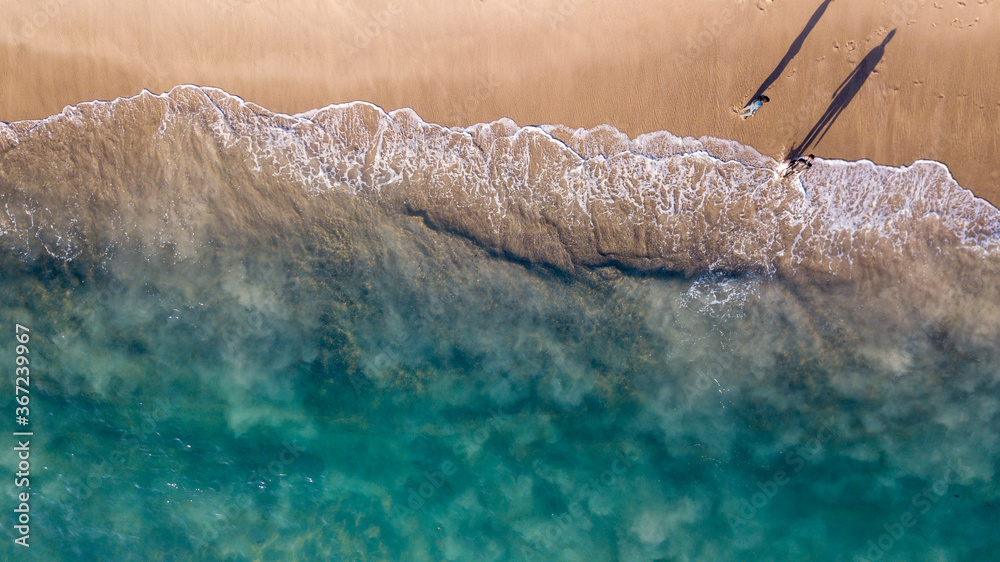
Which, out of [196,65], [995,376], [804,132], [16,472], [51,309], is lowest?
[16,472]

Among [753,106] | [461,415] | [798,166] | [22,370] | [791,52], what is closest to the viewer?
[753,106]

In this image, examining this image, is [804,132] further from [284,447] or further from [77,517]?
[77,517]

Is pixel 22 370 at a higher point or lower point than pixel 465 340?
lower

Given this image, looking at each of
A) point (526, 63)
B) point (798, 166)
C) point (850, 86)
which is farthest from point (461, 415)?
point (850, 86)

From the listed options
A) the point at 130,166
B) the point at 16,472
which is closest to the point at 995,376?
the point at 130,166

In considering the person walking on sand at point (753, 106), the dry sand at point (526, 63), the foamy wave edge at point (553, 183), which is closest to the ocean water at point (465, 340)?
the foamy wave edge at point (553, 183)

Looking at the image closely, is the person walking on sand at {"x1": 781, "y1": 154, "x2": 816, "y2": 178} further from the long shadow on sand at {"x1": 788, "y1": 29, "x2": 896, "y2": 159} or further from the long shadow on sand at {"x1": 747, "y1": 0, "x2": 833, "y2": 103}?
the long shadow on sand at {"x1": 747, "y1": 0, "x2": 833, "y2": 103}

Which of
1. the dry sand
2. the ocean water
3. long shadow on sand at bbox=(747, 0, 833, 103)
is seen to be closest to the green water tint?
the ocean water

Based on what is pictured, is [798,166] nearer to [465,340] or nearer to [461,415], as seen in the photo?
[465,340]
